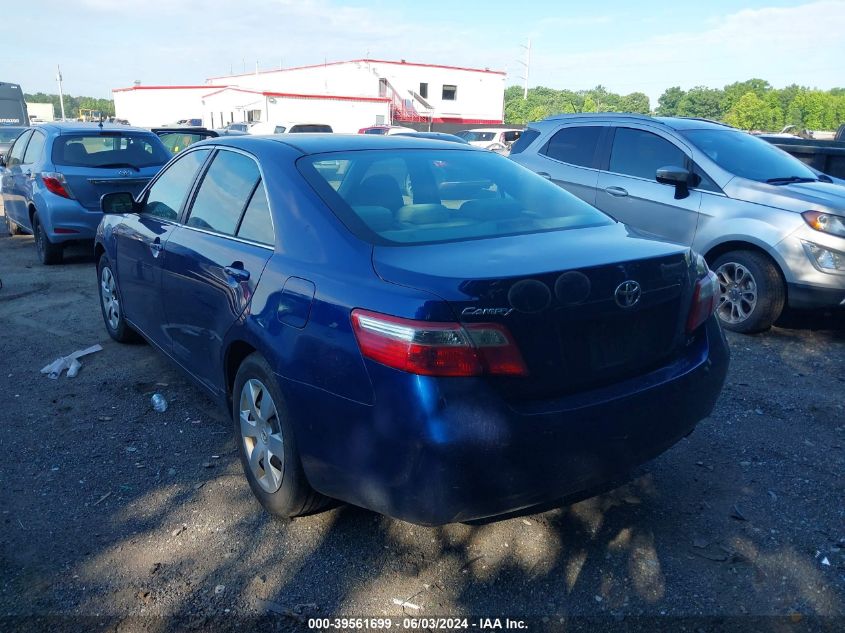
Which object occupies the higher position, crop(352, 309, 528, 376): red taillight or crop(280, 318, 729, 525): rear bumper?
crop(352, 309, 528, 376): red taillight

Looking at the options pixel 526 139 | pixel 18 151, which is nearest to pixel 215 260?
pixel 526 139

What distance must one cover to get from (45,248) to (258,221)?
6.74 m

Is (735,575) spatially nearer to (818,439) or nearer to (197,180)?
(818,439)

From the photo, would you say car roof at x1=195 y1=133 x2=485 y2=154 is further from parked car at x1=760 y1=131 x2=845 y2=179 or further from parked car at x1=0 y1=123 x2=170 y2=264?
parked car at x1=760 y1=131 x2=845 y2=179

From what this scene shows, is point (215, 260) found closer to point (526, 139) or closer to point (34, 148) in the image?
point (526, 139)

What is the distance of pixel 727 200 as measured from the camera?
239 inches

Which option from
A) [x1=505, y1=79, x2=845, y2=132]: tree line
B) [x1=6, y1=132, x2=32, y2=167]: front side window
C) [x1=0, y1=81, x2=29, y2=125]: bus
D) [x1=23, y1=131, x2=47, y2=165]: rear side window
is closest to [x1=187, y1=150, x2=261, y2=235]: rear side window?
[x1=23, y1=131, x2=47, y2=165]: rear side window

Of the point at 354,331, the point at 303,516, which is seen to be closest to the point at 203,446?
the point at 303,516

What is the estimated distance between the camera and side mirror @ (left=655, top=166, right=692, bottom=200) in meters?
6.14

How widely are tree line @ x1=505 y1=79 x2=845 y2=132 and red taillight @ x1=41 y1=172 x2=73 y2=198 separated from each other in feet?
120

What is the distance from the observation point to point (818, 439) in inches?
156

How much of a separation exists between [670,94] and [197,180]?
124 meters

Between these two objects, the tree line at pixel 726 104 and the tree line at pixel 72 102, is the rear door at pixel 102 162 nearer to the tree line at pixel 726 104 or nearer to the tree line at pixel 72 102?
the tree line at pixel 726 104

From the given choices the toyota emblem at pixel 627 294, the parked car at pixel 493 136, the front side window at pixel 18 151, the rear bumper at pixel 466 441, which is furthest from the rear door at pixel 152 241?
the parked car at pixel 493 136
